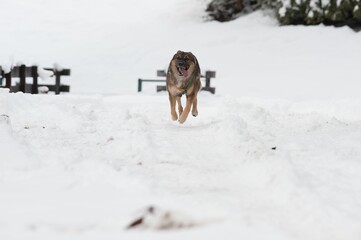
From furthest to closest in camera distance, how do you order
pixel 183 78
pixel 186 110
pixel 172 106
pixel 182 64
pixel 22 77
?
1. pixel 22 77
2. pixel 172 106
3. pixel 186 110
4. pixel 183 78
5. pixel 182 64

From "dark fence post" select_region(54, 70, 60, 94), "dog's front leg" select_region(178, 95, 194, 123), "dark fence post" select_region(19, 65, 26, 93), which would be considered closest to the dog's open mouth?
"dog's front leg" select_region(178, 95, 194, 123)

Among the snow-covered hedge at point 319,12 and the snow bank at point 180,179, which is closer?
the snow bank at point 180,179

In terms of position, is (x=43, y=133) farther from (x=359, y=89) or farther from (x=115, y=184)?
(x=359, y=89)

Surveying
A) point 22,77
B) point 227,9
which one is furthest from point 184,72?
point 227,9

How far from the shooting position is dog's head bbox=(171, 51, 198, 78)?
352 inches

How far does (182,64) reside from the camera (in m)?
8.95

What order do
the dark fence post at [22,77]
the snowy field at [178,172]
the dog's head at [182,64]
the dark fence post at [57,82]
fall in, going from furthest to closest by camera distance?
the dark fence post at [57,82] < the dark fence post at [22,77] < the dog's head at [182,64] < the snowy field at [178,172]

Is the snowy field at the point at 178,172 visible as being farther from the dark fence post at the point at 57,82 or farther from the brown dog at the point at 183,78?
the dark fence post at the point at 57,82

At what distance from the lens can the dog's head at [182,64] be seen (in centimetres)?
895

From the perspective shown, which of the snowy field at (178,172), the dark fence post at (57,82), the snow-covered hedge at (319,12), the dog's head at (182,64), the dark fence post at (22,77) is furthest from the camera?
the snow-covered hedge at (319,12)

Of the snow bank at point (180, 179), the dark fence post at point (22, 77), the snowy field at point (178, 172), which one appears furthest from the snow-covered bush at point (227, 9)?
the snow bank at point (180, 179)

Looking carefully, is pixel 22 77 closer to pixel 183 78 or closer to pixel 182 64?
pixel 183 78

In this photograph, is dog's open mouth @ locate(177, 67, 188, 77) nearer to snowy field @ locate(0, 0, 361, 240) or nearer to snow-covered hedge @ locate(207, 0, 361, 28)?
snowy field @ locate(0, 0, 361, 240)

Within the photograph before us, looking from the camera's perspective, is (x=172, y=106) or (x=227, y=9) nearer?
(x=172, y=106)
